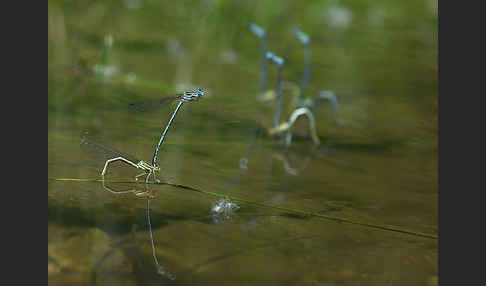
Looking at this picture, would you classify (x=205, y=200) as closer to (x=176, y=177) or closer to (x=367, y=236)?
(x=176, y=177)

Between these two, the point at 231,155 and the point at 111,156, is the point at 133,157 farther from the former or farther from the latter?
the point at 231,155

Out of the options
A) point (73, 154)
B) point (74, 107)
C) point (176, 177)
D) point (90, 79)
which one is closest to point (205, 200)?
point (176, 177)

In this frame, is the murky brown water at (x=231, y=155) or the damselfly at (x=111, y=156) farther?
the damselfly at (x=111, y=156)

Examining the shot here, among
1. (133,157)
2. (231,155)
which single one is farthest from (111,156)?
(231,155)

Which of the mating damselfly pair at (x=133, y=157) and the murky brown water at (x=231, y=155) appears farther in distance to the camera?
the mating damselfly pair at (x=133, y=157)
